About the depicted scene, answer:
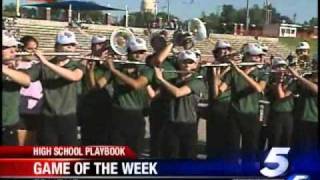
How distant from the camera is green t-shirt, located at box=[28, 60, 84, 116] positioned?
272 centimetres

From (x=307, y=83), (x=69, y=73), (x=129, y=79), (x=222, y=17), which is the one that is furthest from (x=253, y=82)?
(x=69, y=73)

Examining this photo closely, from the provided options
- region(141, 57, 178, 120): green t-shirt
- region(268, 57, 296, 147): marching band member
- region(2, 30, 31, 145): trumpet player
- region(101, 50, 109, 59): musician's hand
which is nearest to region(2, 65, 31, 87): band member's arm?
region(2, 30, 31, 145): trumpet player

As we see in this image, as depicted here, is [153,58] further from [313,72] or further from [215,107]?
[313,72]

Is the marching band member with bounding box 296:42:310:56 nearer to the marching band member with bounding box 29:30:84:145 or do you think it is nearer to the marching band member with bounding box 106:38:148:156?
the marching band member with bounding box 106:38:148:156

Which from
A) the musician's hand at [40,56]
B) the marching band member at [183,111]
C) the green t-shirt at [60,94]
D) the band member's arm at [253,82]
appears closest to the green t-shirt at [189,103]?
the marching band member at [183,111]

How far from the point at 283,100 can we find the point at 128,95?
3.06 feet

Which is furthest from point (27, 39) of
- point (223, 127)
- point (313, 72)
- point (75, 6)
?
point (313, 72)

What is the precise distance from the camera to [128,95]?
9.11 feet

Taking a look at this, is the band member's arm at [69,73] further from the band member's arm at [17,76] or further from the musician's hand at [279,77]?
the musician's hand at [279,77]

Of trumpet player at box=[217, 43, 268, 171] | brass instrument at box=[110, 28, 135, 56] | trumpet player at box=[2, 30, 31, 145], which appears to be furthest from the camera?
trumpet player at box=[217, 43, 268, 171]

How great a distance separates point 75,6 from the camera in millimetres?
2688

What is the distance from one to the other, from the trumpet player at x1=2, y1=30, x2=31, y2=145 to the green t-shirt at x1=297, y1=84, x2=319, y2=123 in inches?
63.3

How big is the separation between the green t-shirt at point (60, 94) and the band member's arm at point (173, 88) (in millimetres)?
442

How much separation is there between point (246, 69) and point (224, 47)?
194 mm
